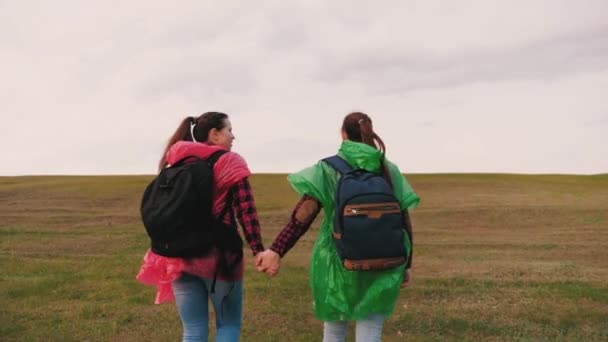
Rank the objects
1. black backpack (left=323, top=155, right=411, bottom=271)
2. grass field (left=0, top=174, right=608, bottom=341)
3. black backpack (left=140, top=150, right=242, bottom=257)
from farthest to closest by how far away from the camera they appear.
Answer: grass field (left=0, top=174, right=608, bottom=341) < black backpack (left=140, top=150, right=242, bottom=257) < black backpack (left=323, top=155, right=411, bottom=271)

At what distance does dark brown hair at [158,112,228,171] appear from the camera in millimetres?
5527

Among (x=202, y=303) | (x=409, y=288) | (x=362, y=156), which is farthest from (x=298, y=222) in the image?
(x=409, y=288)

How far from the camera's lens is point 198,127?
5.56 meters

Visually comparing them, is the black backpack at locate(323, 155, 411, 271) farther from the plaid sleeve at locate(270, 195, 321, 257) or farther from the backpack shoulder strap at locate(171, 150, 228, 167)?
the backpack shoulder strap at locate(171, 150, 228, 167)

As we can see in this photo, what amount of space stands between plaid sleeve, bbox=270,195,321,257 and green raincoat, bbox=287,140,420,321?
3.1 inches

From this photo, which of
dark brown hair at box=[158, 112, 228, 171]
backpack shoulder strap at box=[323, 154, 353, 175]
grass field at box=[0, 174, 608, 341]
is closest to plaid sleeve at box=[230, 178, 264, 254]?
dark brown hair at box=[158, 112, 228, 171]

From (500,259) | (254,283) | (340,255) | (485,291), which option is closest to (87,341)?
(254,283)

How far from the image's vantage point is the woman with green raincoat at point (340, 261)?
5.25 meters

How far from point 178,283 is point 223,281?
347 millimetres

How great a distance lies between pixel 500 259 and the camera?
1992cm

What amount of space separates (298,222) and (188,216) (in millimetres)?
839

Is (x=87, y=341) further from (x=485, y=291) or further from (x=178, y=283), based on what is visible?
(x=485, y=291)

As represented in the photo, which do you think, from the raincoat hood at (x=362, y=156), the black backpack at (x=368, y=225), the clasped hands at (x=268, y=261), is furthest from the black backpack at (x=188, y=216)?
the raincoat hood at (x=362, y=156)

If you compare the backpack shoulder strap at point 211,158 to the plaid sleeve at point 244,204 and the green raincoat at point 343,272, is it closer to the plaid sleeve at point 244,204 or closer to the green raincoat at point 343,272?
the plaid sleeve at point 244,204
